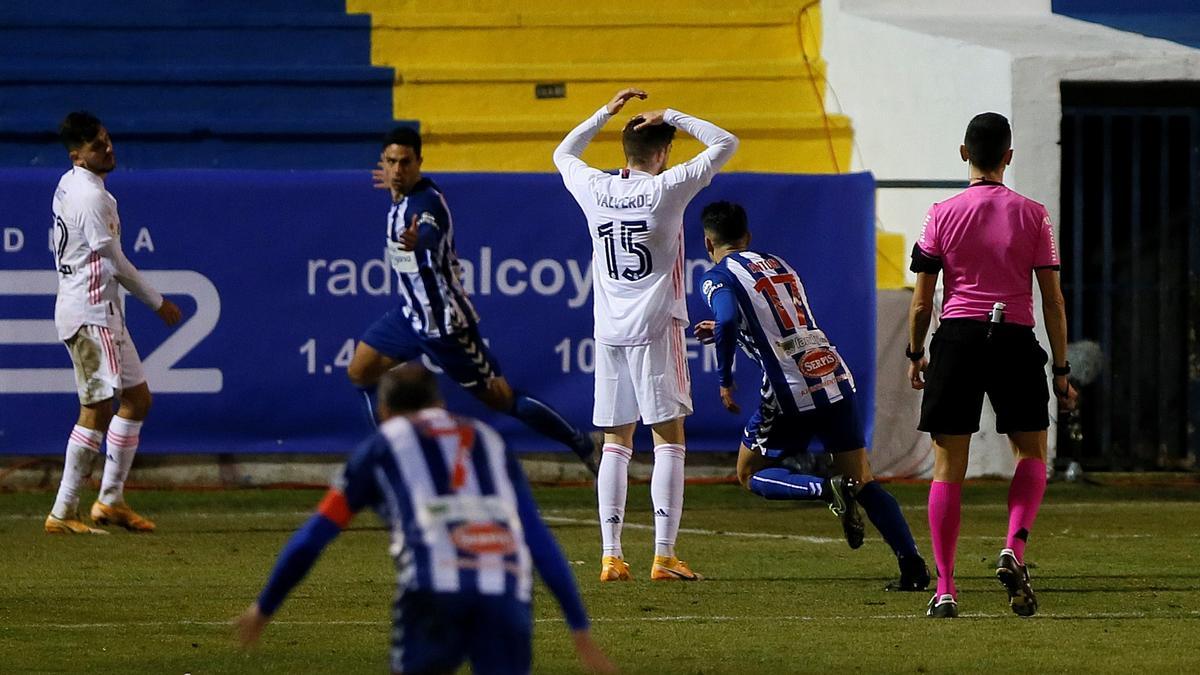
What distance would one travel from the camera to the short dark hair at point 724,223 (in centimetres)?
866

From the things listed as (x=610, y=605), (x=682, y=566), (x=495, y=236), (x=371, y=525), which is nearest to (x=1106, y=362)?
(x=495, y=236)

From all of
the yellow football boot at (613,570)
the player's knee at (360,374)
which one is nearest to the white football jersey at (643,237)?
the yellow football boot at (613,570)

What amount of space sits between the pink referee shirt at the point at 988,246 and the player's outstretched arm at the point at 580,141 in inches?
77.1

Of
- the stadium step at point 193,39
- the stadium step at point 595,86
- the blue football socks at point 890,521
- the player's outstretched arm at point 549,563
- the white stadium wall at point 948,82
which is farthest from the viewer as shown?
the stadium step at point 193,39

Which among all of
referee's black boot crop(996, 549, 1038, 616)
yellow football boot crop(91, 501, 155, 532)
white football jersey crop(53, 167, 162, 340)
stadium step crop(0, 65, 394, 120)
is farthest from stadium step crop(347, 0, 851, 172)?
referee's black boot crop(996, 549, 1038, 616)

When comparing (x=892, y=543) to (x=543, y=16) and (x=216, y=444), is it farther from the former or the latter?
(x=543, y=16)

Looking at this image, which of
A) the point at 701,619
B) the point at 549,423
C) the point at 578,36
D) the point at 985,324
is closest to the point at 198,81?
the point at 578,36

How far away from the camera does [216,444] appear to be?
1333 centimetres

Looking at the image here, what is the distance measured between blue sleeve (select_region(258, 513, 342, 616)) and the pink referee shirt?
3780mm

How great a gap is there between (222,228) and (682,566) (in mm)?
5674

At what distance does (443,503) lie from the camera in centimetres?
409

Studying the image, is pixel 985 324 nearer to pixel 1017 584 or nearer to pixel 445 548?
pixel 1017 584

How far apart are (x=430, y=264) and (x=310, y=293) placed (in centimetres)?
462

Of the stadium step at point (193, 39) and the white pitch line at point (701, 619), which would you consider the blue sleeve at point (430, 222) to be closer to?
the white pitch line at point (701, 619)
